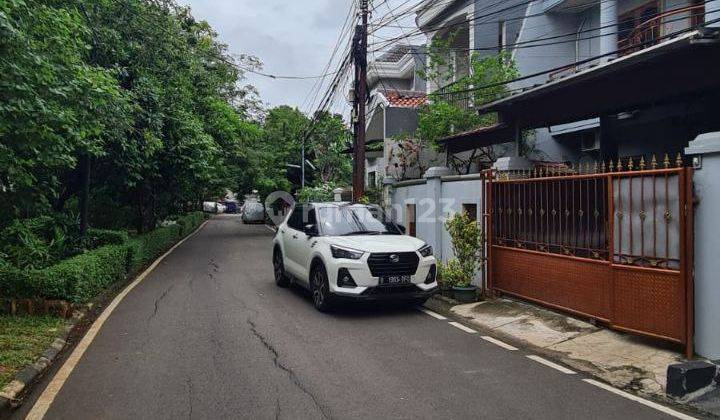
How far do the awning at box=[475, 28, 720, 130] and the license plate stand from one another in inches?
159

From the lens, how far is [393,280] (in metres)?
8.49

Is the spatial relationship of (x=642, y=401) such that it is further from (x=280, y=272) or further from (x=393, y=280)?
(x=280, y=272)

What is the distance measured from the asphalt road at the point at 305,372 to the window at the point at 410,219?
524 cm

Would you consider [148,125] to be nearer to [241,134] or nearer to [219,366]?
[219,366]

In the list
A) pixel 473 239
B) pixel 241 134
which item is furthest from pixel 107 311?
pixel 241 134

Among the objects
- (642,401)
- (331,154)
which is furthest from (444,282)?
(331,154)

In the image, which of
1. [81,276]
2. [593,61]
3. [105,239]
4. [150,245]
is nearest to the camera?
[81,276]

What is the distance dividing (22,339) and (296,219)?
213 inches

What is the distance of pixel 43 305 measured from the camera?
805 centimetres

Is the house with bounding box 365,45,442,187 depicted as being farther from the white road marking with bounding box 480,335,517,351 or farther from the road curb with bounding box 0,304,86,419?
the road curb with bounding box 0,304,86,419

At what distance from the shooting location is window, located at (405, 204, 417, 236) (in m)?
14.1

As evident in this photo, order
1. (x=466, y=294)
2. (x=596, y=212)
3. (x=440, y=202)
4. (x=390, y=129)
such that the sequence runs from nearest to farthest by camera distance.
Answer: (x=596, y=212) → (x=466, y=294) → (x=440, y=202) → (x=390, y=129)

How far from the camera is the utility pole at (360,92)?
14.8m

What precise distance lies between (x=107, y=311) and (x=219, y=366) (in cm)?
406
